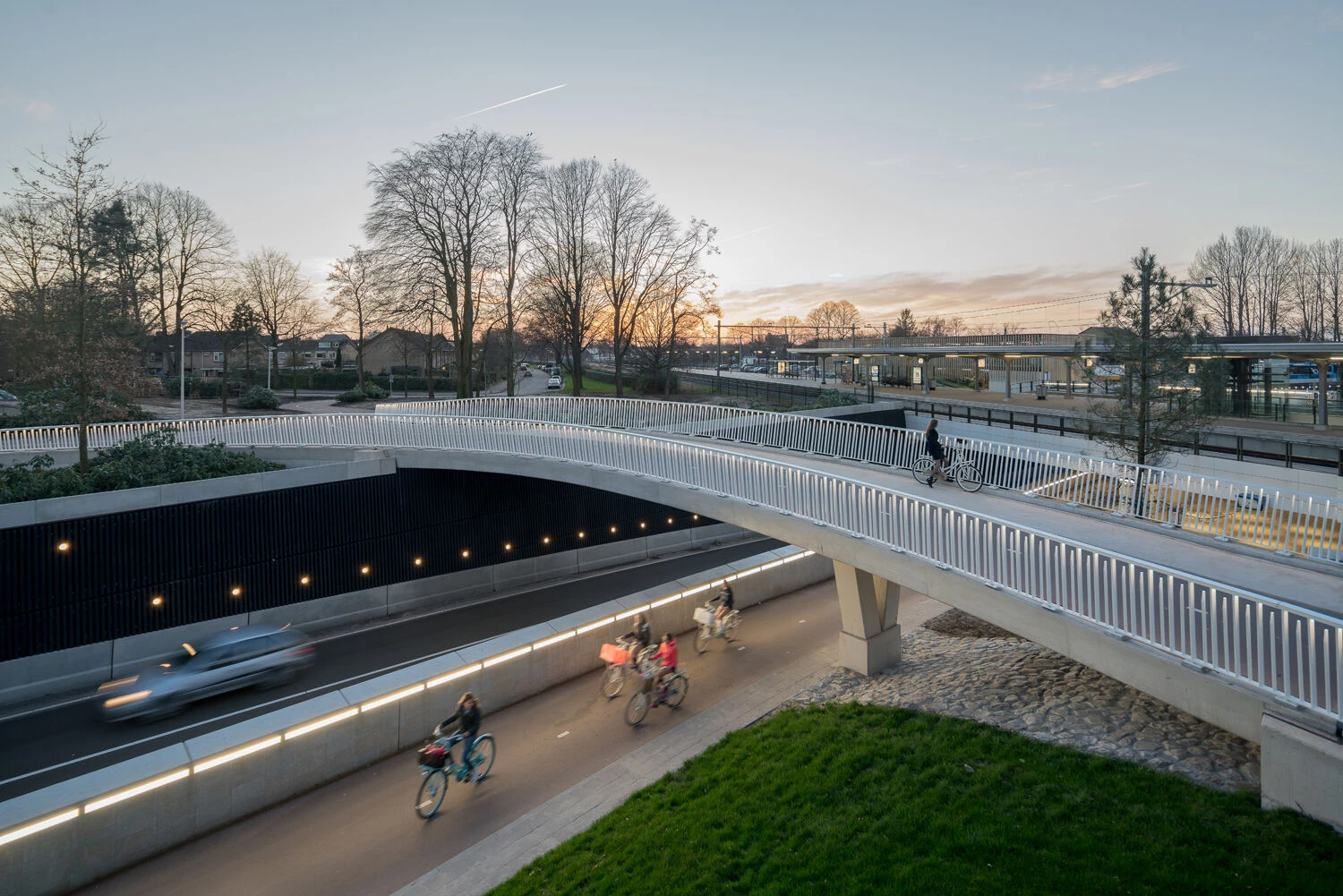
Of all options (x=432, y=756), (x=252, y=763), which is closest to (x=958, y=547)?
(x=432, y=756)

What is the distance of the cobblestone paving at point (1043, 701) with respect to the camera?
24.4ft

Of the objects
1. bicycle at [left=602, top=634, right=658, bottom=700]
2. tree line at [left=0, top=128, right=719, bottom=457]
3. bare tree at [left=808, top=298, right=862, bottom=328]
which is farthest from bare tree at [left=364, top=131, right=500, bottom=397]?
bare tree at [left=808, top=298, right=862, bottom=328]

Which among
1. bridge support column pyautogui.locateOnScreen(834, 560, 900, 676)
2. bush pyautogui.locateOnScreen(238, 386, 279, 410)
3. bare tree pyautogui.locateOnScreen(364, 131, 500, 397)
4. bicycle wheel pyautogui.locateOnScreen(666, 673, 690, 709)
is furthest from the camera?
bush pyautogui.locateOnScreen(238, 386, 279, 410)

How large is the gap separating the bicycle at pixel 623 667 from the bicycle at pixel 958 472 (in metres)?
6.24

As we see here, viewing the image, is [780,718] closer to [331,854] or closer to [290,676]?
[331,854]

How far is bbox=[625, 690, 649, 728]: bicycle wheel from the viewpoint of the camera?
37.6 feet

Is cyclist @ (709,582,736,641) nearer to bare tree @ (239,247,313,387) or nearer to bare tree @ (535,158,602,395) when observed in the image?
bare tree @ (535,158,602,395)

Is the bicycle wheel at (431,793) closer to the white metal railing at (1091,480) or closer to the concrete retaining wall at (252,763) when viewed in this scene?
the concrete retaining wall at (252,763)

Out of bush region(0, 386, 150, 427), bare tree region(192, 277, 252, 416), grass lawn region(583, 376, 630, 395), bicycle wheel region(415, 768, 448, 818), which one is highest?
bare tree region(192, 277, 252, 416)

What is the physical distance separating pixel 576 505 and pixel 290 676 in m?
10.1

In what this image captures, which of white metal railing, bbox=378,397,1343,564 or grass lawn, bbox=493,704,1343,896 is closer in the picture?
grass lawn, bbox=493,704,1343,896

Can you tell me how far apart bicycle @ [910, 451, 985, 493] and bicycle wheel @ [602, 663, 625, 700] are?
6.88m

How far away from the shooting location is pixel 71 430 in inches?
792

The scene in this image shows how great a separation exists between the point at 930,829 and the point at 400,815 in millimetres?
6776
